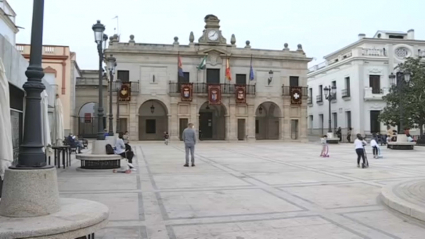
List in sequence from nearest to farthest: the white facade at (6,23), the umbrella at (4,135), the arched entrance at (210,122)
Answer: the umbrella at (4,135) < the white facade at (6,23) < the arched entrance at (210,122)

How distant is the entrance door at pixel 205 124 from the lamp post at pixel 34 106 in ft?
128

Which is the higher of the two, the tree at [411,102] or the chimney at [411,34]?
the chimney at [411,34]

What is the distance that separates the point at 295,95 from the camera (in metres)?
41.0

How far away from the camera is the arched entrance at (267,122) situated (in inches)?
1741

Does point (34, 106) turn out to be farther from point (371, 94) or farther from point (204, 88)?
point (371, 94)

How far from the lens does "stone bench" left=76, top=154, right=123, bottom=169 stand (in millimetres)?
13023

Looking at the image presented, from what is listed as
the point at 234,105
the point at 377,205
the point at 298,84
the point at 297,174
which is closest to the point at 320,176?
the point at 297,174

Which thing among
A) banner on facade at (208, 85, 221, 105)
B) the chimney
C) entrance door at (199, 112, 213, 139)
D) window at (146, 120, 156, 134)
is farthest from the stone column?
the chimney

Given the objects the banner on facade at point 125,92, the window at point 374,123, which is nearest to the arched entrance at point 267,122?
the window at point 374,123

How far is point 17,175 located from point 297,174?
9.39 meters

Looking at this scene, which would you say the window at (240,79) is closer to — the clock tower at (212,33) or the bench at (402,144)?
the clock tower at (212,33)

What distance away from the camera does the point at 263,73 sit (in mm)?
40938

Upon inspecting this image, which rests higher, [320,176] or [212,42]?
[212,42]

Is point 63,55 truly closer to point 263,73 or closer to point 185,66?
point 185,66
